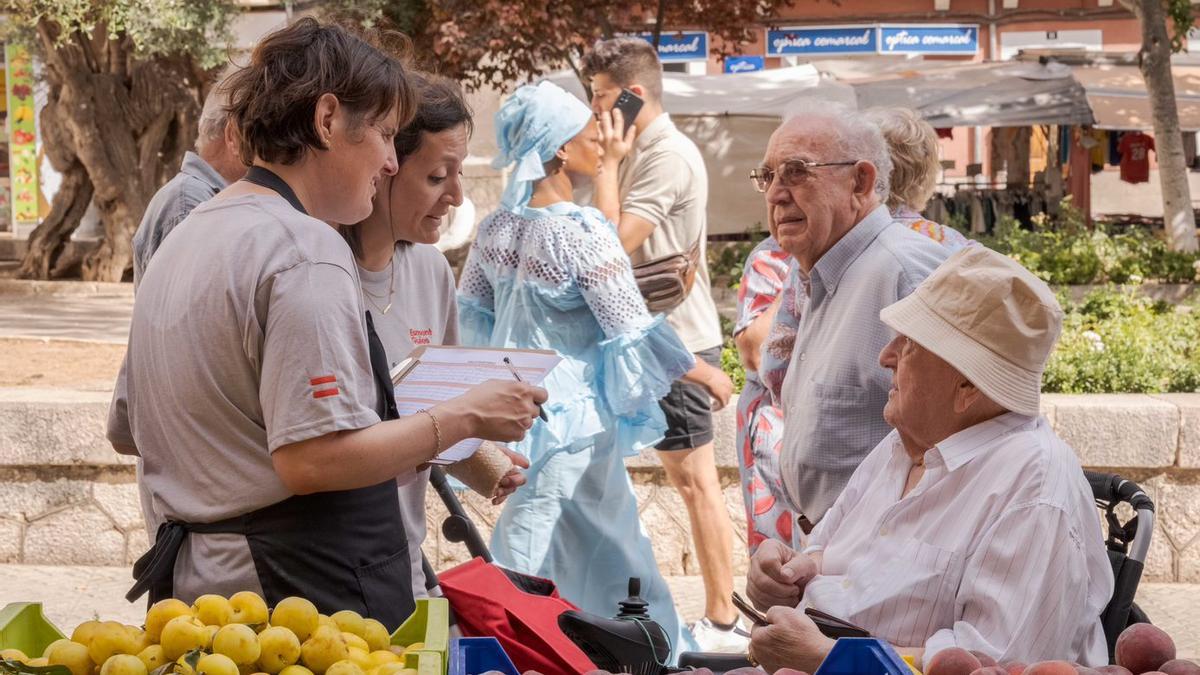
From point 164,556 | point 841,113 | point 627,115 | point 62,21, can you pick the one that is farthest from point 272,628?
point 62,21

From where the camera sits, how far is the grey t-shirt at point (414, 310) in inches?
119

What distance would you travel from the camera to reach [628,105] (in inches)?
214

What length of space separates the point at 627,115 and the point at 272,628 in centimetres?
368

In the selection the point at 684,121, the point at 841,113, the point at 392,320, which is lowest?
the point at 684,121

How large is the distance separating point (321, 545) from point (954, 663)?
3.47ft

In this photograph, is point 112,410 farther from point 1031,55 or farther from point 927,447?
point 1031,55

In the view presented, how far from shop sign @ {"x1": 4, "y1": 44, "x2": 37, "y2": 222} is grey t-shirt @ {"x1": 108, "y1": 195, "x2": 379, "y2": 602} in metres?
24.4

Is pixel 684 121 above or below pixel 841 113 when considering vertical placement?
below

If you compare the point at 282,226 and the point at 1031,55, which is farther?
the point at 1031,55

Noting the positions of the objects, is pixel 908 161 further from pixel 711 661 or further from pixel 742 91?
pixel 742 91

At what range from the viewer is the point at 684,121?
20.2 m

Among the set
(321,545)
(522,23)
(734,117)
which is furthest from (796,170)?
(734,117)

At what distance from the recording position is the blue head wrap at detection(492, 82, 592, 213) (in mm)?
4492

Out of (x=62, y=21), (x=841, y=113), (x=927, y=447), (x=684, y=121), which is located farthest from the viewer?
(x=684, y=121)
